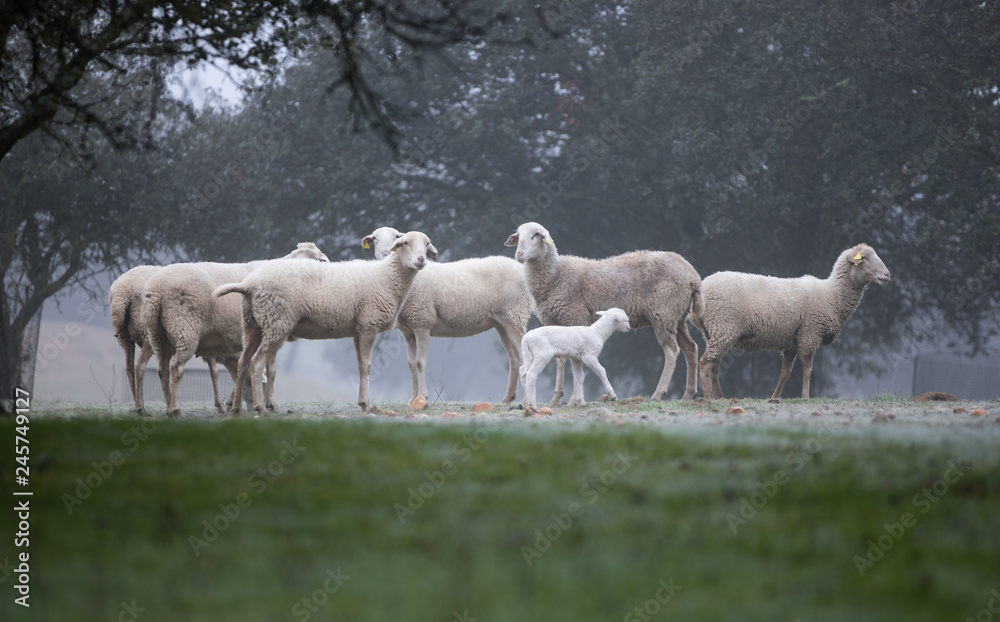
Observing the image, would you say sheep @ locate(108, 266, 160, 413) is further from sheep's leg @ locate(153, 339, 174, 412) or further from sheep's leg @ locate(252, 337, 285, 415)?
sheep's leg @ locate(252, 337, 285, 415)

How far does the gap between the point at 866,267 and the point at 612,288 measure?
14.6 ft

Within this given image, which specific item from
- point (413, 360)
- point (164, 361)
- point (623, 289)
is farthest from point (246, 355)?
point (623, 289)

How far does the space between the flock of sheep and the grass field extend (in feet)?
14.9

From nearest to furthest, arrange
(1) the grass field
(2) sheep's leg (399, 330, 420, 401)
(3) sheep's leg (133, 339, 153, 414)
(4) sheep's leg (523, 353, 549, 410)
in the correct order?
(1) the grass field → (4) sheep's leg (523, 353, 549, 410) → (3) sheep's leg (133, 339, 153, 414) → (2) sheep's leg (399, 330, 420, 401)

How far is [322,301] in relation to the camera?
12633 mm

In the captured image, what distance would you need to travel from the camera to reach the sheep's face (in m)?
16.0

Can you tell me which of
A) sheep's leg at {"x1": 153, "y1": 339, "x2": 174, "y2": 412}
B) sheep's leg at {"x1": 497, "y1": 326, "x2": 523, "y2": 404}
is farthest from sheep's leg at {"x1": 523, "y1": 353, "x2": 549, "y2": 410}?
sheep's leg at {"x1": 153, "y1": 339, "x2": 174, "y2": 412}

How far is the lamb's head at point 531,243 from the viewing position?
14625 millimetres

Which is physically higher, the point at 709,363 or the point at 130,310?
the point at 130,310

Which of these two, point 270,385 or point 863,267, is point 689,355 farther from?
point 270,385

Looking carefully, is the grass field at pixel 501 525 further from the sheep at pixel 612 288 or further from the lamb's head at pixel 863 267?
the lamb's head at pixel 863 267

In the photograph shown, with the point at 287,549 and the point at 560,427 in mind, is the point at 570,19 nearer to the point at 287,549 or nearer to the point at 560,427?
the point at 560,427

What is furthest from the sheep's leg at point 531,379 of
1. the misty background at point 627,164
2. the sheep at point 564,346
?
the misty background at point 627,164

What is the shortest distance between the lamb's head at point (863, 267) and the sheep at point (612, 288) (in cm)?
274
